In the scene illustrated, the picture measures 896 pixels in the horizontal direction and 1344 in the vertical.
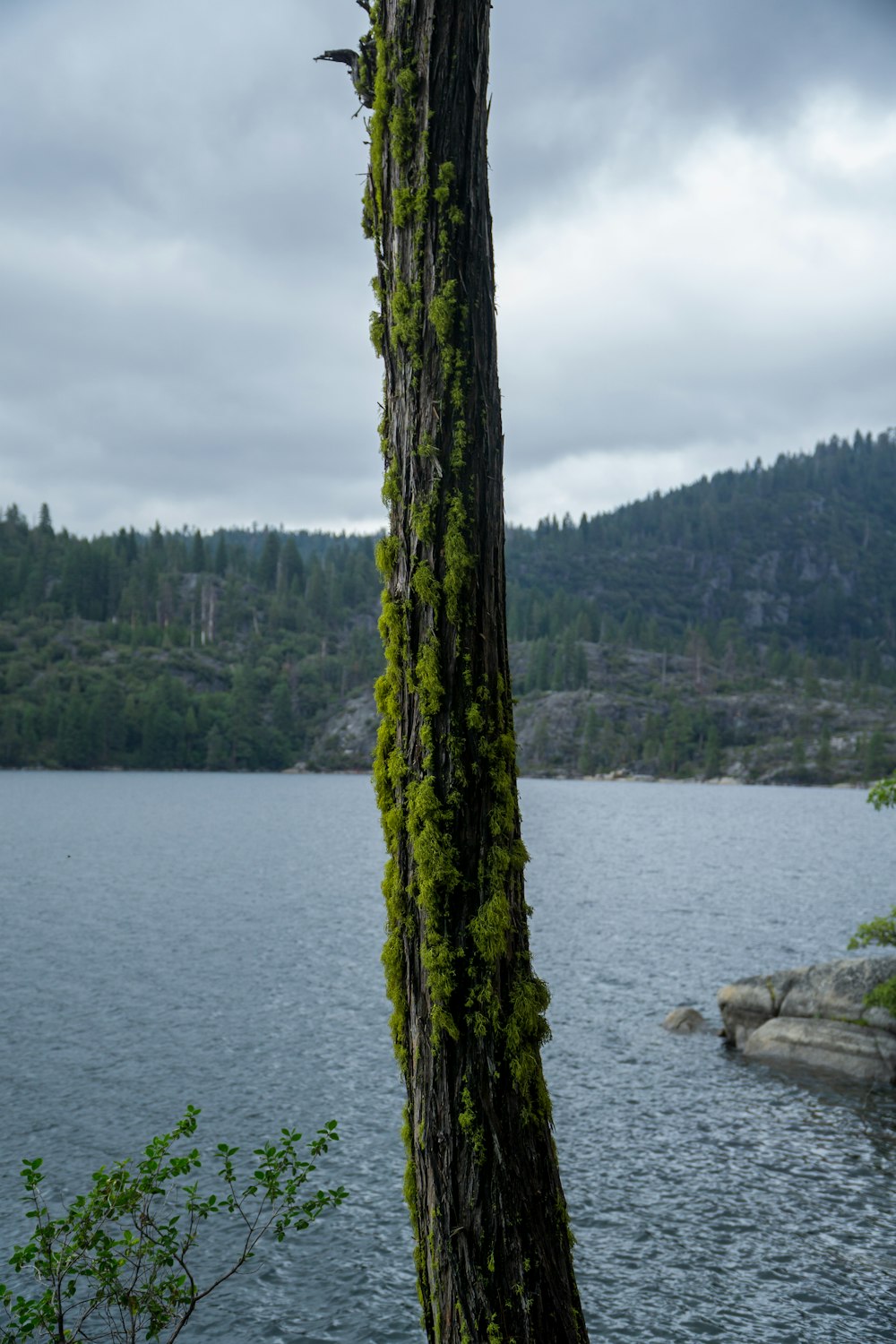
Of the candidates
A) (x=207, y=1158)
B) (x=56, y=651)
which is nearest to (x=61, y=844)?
(x=207, y=1158)

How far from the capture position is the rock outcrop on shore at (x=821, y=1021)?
17672 mm

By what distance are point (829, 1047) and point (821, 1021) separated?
59 centimetres

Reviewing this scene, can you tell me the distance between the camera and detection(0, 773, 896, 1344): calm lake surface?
10.6 metres

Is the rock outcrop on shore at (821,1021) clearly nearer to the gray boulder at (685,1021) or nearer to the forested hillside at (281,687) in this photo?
the gray boulder at (685,1021)

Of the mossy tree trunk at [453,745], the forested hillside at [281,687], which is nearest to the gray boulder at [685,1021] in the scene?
the mossy tree trunk at [453,745]

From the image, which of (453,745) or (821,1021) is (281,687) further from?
(453,745)

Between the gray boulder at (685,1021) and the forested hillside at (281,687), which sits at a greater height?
the forested hillside at (281,687)

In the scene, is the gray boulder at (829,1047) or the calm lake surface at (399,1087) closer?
the calm lake surface at (399,1087)

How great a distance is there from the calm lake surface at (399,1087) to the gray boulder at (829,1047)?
25.7 inches

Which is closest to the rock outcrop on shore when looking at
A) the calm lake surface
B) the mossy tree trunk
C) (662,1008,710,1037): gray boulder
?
the calm lake surface

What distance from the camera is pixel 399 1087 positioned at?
664 inches

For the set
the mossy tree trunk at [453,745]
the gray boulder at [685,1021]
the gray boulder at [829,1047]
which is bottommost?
the gray boulder at [685,1021]

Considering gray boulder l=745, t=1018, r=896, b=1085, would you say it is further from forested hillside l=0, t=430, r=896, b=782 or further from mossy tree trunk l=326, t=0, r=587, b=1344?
forested hillside l=0, t=430, r=896, b=782

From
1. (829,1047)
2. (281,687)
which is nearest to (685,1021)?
(829,1047)
